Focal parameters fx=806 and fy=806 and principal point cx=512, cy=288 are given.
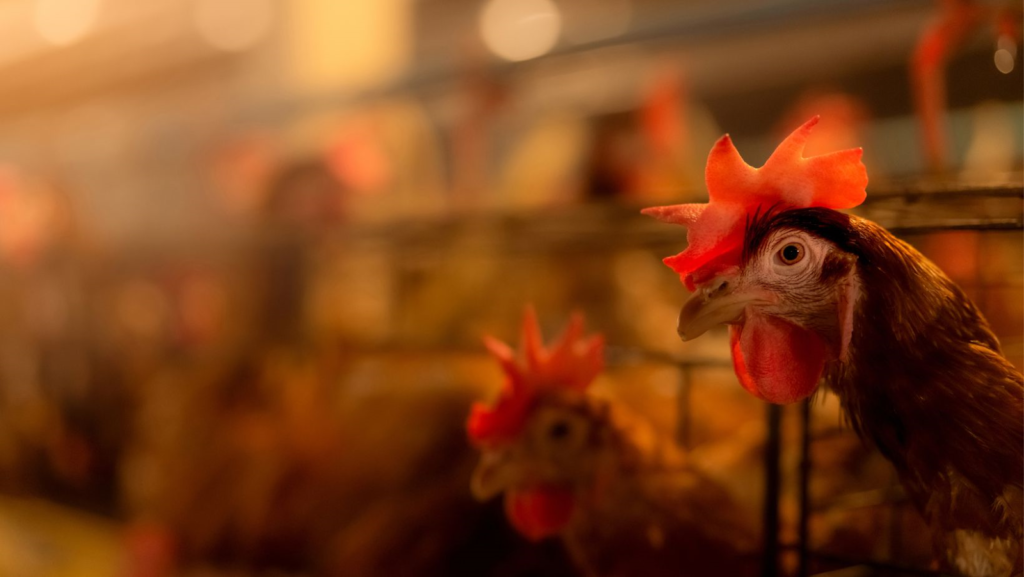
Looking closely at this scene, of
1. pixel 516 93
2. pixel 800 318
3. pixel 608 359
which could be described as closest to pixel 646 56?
pixel 516 93

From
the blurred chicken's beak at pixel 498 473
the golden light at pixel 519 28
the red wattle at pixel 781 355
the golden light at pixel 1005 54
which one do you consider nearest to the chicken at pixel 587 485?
the blurred chicken's beak at pixel 498 473

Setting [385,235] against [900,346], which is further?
[385,235]

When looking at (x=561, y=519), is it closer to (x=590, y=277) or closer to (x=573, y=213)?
(x=573, y=213)

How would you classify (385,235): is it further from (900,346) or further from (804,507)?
(900,346)

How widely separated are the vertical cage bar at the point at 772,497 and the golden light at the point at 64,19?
1.75 m

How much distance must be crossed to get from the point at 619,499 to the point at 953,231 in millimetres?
321

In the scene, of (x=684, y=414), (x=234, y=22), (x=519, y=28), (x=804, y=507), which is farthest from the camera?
(x=234, y=22)

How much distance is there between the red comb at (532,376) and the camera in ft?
2.16

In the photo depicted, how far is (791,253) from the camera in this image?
456 millimetres

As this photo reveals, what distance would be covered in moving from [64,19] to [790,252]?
1809 mm

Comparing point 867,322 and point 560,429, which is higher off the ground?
point 867,322

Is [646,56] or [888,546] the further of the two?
[646,56]

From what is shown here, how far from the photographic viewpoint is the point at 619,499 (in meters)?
0.66

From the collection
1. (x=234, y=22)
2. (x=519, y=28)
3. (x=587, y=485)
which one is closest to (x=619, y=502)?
(x=587, y=485)
